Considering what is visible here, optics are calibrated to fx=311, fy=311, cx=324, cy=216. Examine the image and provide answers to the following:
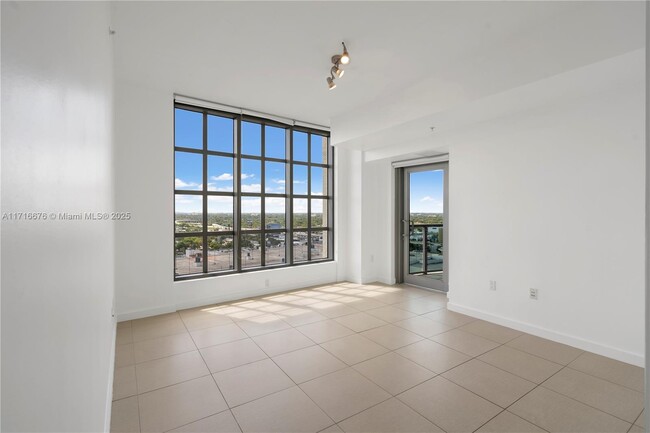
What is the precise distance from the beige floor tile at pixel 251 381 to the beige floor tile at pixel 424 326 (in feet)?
5.61

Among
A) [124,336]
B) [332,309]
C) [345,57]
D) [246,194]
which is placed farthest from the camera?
[246,194]

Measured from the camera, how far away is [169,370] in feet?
8.91

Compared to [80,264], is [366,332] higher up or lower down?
lower down

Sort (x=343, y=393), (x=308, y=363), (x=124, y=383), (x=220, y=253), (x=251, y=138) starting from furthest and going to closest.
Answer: (x=251, y=138) < (x=220, y=253) < (x=308, y=363) < (x=124, y=383) < (x=343, y=393)

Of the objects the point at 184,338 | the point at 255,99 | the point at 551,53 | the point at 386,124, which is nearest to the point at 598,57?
the point at 551,53

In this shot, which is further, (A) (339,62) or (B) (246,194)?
(B) (246,194)

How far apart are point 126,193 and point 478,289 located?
4670mm

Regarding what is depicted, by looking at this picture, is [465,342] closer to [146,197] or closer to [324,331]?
[324,331]

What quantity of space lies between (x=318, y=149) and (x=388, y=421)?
15.8 ft

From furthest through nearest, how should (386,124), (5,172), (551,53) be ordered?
(386,124)
(551,53)
(5,172)

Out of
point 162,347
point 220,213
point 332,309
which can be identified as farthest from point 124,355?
point 332,309

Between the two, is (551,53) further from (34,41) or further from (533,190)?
(34,41)

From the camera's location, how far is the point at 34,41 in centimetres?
47

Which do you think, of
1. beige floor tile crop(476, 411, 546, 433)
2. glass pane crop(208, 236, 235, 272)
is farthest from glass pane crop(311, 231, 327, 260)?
beige floor tile crop(476, 411, 546, 433)
